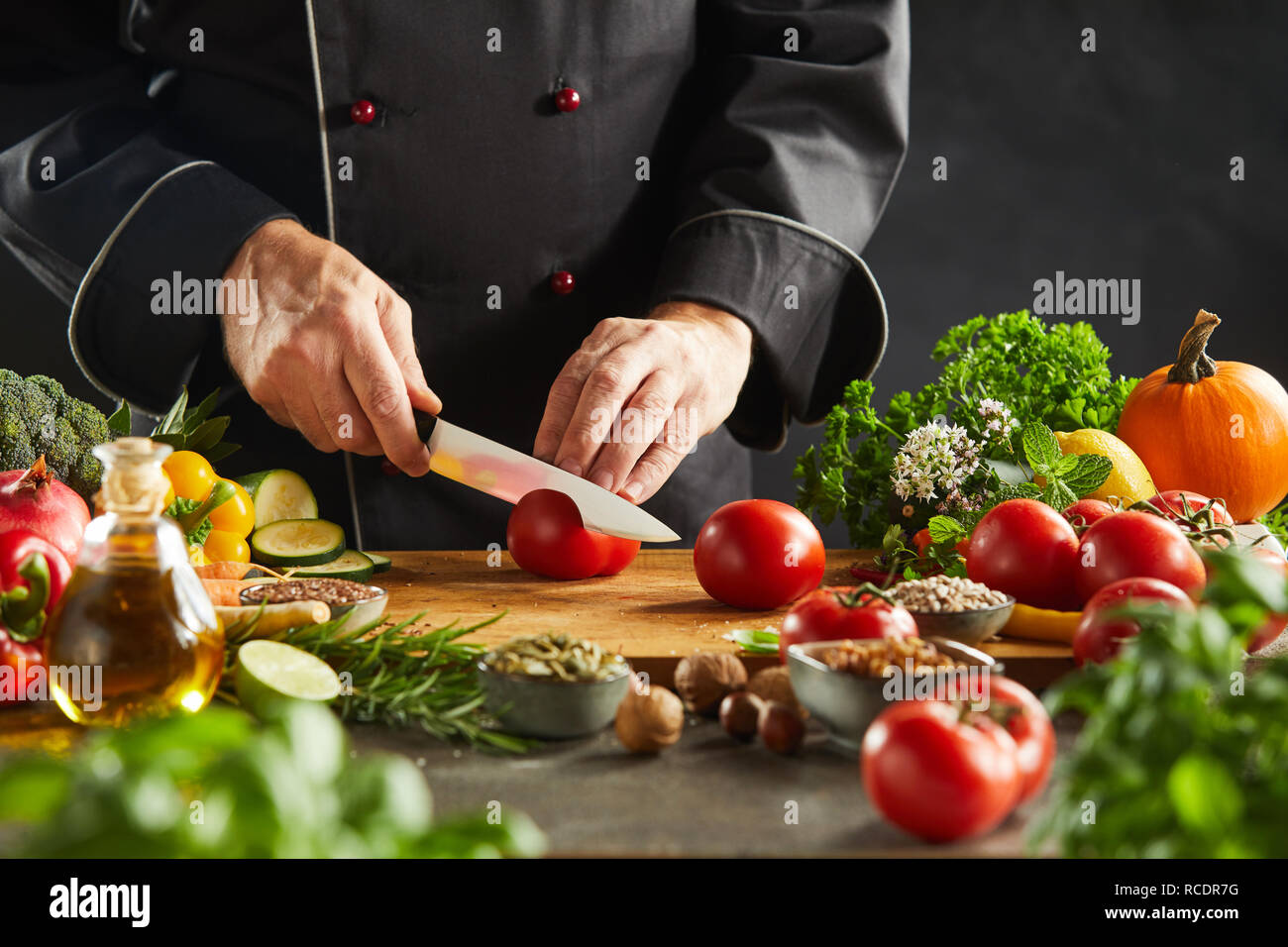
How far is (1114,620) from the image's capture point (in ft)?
3.26

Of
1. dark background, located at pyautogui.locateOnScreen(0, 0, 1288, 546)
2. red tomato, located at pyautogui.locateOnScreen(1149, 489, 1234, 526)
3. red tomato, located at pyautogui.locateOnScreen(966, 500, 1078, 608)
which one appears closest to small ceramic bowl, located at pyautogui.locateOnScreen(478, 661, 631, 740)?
red tomato, located at pyautogui.locateOnScreen(966, 500, 1078, 608)

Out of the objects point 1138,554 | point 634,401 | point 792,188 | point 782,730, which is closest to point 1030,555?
point 1138,554

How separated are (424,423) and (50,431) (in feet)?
1.51

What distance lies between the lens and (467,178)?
5.89 feet

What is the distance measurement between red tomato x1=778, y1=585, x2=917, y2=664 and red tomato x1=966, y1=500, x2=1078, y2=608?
0.82 feet

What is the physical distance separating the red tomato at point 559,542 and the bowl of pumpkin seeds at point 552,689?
0.52 metres

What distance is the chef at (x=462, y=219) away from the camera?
1571 mm

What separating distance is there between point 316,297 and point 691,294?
548 millimetres

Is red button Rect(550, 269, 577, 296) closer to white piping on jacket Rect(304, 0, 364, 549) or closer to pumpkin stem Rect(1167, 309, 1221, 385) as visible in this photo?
white piping on jacket Rect(304, 0, 364, 549)

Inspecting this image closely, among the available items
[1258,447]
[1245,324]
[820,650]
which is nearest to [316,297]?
[820,650]

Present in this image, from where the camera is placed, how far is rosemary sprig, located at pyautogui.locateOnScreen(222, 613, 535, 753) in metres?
0.99

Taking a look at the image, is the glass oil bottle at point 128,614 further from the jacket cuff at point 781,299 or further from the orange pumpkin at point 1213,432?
the orange pumpkin at point 1213,432

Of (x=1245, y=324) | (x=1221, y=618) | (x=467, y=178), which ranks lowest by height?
(x=1245, y=324)
